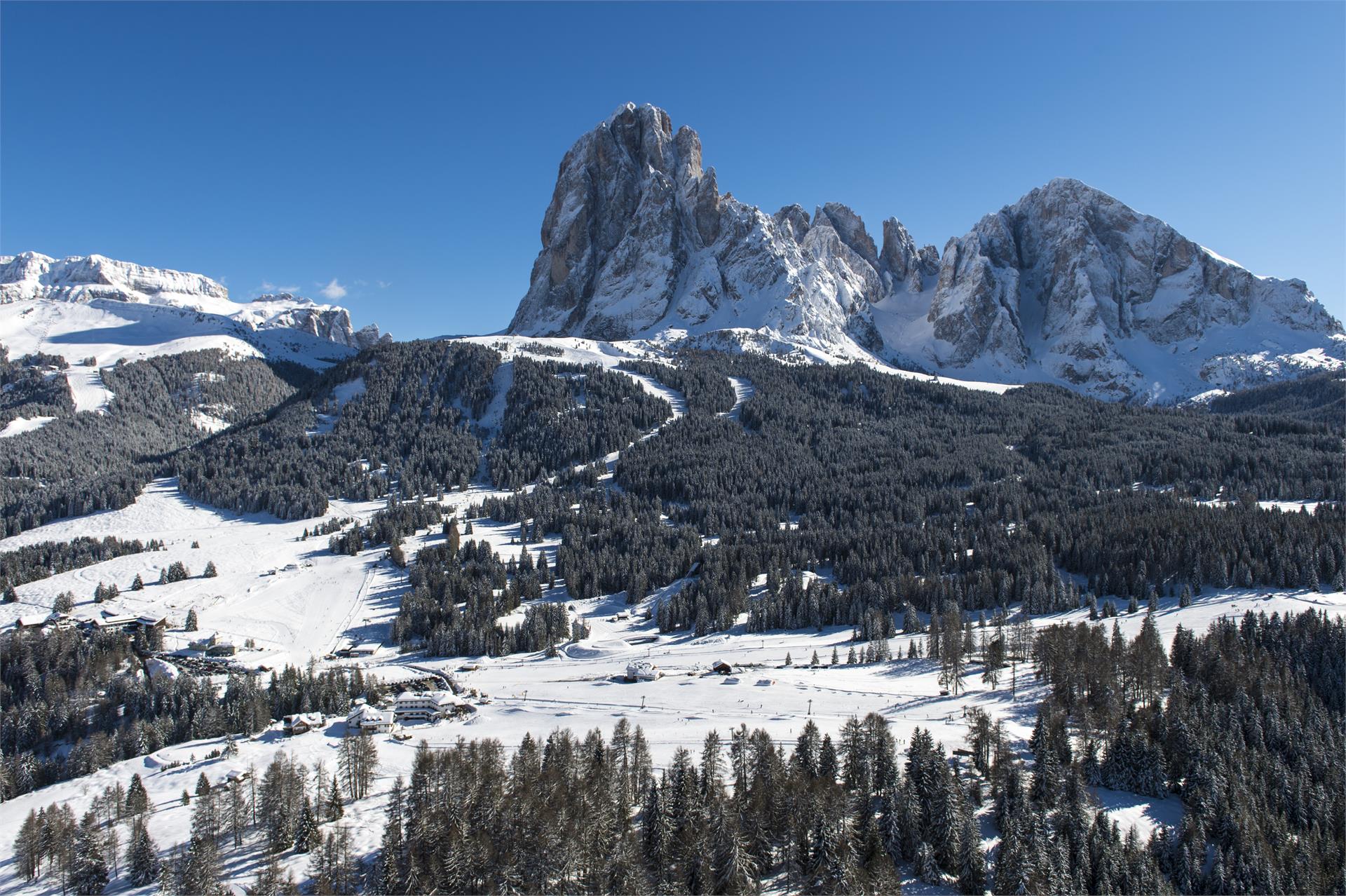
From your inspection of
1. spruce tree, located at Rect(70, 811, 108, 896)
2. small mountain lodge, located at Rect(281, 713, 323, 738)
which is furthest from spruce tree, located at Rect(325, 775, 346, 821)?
small mountain lodge, located at Rect(281, 713, 323, 738)

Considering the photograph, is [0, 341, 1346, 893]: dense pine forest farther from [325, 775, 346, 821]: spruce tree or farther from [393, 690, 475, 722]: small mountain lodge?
[393, 690, 475, 722]: small mountain lodge

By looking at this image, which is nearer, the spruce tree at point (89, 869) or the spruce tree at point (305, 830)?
the spruce tree at point (89, 869)

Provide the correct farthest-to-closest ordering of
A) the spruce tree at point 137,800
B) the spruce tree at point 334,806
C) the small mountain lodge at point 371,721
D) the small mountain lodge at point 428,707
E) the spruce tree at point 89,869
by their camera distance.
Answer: the small mountain lodge at point 428,707, the small mountain lodge at point 371,721, the spruce tree at point 137,800, the spruce tree at point 334,806, the spruce tree at point 89,869

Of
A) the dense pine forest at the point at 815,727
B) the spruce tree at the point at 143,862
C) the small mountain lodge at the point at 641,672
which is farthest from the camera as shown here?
the small mountain lodge at the point at 641,672

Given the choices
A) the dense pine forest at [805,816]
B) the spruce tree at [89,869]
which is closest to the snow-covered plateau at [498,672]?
the dense pine forest at [805,816]

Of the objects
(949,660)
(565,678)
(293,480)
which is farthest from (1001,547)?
(293,480)

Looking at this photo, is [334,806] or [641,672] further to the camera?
[641,672]

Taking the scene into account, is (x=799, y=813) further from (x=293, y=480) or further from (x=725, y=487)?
(x=293, y=480)

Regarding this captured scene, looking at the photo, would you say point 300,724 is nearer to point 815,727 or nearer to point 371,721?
point 371,721

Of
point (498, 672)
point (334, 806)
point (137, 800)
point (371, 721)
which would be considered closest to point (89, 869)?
point (137, 800)

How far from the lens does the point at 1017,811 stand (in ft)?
189

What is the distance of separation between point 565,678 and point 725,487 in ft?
314

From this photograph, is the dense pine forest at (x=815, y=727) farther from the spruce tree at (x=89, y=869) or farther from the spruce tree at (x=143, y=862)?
the spruce tree at (x=143, y=862)

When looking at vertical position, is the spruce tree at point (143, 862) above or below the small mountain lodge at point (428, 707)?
below
